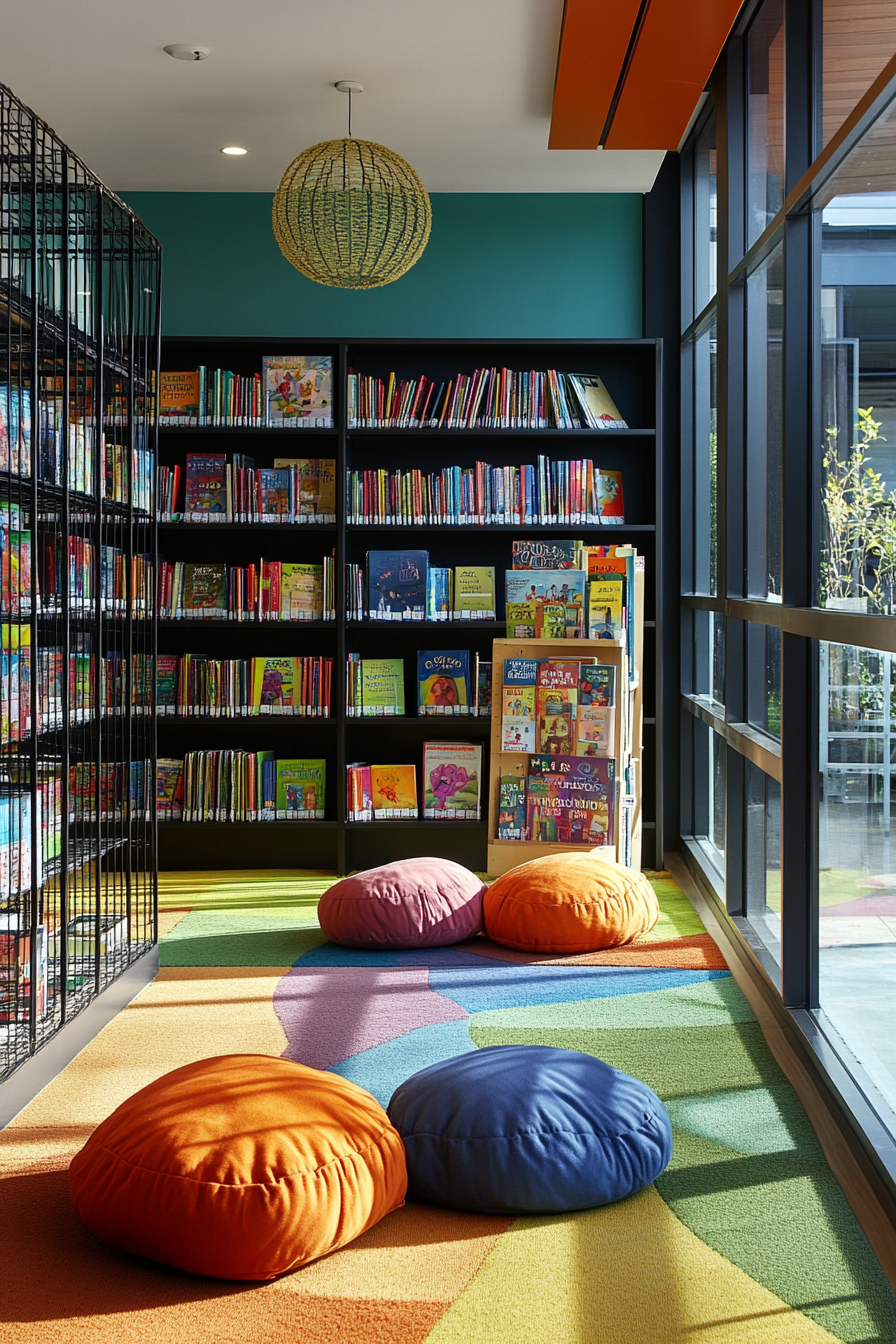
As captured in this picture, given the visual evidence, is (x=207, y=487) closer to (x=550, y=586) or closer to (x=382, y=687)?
(x=382, y=687)

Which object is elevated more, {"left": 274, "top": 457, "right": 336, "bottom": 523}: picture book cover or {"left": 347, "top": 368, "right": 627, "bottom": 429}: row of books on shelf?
{"left": 347, "top": 368, "right": 627, "bottom": 429}: row of books on shelf

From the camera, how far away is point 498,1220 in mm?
2562

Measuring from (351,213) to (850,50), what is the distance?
8.09 ft

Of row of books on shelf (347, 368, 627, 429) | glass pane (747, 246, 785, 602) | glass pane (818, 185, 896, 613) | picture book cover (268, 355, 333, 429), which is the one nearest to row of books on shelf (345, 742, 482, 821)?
row of books on shelf (347, 368, 627, 429)

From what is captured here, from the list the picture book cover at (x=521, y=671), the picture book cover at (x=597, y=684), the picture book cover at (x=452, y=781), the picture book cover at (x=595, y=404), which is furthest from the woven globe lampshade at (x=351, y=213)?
the picture book cover at (x=452, y=781)

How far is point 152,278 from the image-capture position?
5.82 meters

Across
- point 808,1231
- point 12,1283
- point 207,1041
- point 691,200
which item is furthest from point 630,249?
point 12,1283

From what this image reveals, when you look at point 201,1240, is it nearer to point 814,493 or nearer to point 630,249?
point 814,493

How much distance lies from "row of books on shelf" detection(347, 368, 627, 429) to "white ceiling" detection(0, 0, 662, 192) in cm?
100

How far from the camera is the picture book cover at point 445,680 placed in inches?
234

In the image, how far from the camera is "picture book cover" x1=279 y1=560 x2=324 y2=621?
19.3 ft

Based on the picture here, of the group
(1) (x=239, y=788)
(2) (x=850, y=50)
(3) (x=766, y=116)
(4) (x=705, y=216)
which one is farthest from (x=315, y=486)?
(2) (x=850, y=50)

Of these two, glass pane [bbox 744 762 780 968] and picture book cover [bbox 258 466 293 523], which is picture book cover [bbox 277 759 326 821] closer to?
picture book cover [bbox 258 466 293 523]

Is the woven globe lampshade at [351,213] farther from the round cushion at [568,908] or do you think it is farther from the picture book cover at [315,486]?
the round cushion at [568,908]
